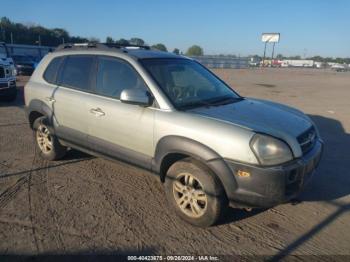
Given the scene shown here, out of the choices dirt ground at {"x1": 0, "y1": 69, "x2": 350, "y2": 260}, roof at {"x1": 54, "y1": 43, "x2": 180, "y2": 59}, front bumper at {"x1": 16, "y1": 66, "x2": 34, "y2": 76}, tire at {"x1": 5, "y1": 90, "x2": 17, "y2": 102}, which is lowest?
dirt ground at {"x1": 0, "y1": 69, "x2": 350, "y2": 260}

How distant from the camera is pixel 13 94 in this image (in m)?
11.8

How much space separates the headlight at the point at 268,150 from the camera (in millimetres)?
3305

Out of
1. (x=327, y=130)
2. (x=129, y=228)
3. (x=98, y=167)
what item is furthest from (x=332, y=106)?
(x=129, y=228)

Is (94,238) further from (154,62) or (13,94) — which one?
(13,94)

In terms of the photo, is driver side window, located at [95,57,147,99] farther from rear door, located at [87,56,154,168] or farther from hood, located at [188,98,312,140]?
hood, located at [188,98,312,140]

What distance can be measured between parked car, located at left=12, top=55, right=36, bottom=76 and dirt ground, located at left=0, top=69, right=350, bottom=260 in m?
21.7

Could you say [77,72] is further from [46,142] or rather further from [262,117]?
[262,117]

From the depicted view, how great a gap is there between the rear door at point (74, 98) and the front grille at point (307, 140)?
110 inches

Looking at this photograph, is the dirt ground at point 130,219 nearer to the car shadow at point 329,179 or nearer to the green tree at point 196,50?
the car shadow at point 329,179

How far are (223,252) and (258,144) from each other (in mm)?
1119

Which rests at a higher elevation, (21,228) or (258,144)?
(258,144)

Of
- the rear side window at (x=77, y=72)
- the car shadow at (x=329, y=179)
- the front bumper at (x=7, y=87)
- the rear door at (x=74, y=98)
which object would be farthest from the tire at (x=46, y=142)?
the front bumper at (x=7, y=87)

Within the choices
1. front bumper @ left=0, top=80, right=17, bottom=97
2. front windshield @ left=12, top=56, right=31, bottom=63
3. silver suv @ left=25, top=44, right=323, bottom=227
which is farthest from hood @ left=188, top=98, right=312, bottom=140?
front windshield @ left=12, top=56, right=31, bottom=63

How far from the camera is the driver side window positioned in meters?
4.24
